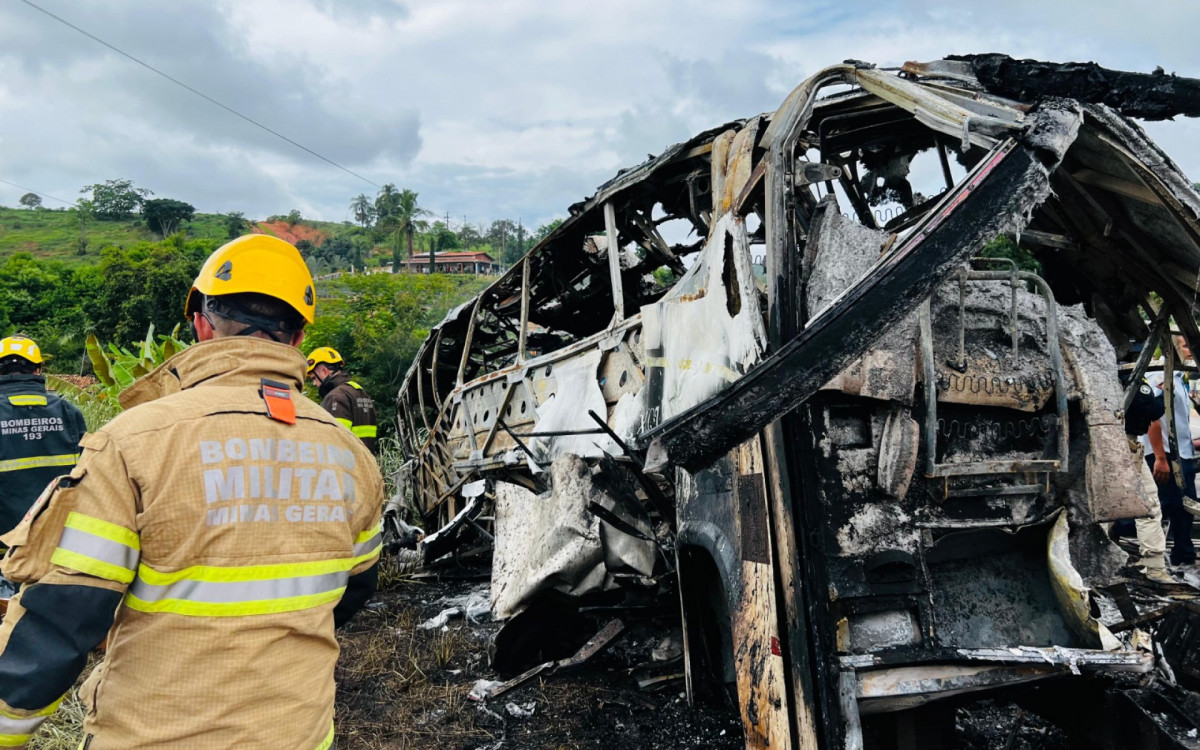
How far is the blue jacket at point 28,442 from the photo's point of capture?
13.7 feet

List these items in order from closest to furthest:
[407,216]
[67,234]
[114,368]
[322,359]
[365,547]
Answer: [365,547] < [322,359] < [114,368] < [407,216] < [67,234]

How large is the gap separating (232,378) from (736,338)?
5.51 ft

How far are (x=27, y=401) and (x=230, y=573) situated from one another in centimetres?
392

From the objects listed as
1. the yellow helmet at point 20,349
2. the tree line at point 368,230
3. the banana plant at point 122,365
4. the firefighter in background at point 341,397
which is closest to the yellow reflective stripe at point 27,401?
the yellow helmet at point 20,349

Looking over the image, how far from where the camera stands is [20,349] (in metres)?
4.43

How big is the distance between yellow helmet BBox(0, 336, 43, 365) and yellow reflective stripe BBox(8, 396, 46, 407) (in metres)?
0.31

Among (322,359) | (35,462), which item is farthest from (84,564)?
(322,359)

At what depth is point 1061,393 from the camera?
2.55 metres

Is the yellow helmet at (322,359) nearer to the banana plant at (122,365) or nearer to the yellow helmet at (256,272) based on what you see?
the banana plant at (122,365)

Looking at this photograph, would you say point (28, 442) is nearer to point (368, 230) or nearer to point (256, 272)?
point (256, 272)

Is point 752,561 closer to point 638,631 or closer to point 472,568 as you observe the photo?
point 638,631

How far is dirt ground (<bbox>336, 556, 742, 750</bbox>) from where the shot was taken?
364cm

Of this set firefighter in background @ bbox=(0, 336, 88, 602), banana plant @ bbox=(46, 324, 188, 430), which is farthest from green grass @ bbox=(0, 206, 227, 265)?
firefighter in background @ bbox=(0, 336, 88, 602)

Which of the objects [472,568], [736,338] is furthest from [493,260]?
[736,338]
